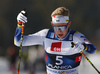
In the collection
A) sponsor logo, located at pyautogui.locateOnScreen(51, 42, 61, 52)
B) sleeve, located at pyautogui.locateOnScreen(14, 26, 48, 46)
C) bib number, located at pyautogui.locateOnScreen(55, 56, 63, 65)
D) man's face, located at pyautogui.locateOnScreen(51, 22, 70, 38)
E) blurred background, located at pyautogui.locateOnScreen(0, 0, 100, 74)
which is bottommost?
blurred background, located at pyautogui.locateOnScreen(0, 0, 100, 74)

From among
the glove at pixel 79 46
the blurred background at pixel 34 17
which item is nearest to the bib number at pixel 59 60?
the glove at pixel 79 46

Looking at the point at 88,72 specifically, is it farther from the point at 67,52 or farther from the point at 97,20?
the point at 97,20

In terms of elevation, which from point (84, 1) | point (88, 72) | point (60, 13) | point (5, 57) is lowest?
point (5, 57)

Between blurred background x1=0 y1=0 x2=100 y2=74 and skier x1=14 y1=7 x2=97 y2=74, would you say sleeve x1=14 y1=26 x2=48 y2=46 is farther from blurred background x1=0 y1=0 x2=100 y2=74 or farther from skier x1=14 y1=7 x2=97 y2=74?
blurred background x1=0 y1=0 x2=100 y2=74

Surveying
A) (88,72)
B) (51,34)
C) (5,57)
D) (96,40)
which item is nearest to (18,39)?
(51,34)

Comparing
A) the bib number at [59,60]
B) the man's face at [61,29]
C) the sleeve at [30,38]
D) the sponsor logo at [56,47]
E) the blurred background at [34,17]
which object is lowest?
the blurred background at [34,17]

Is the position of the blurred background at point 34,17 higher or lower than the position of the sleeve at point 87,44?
lower

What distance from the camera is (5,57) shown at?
1789 centimetres

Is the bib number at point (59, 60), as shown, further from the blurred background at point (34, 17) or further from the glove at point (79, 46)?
the blurred background at point (34, 17)

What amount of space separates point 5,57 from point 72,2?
4.94 meters

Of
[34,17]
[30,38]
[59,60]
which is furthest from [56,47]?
[34,17]

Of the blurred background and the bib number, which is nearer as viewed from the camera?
the bib number

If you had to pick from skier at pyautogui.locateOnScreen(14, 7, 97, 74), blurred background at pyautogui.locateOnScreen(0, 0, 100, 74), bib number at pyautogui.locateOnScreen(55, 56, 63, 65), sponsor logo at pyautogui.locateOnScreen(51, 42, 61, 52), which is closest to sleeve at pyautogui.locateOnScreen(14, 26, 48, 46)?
skier at pyautogui.locateOnScreen(14, 7, 97, 74)

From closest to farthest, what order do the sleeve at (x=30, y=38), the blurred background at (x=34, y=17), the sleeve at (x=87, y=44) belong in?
the sleeve at (x=87, y=44)
the sleeve at (x=30, y=38)
the blurred background at (x=34, y=17)
